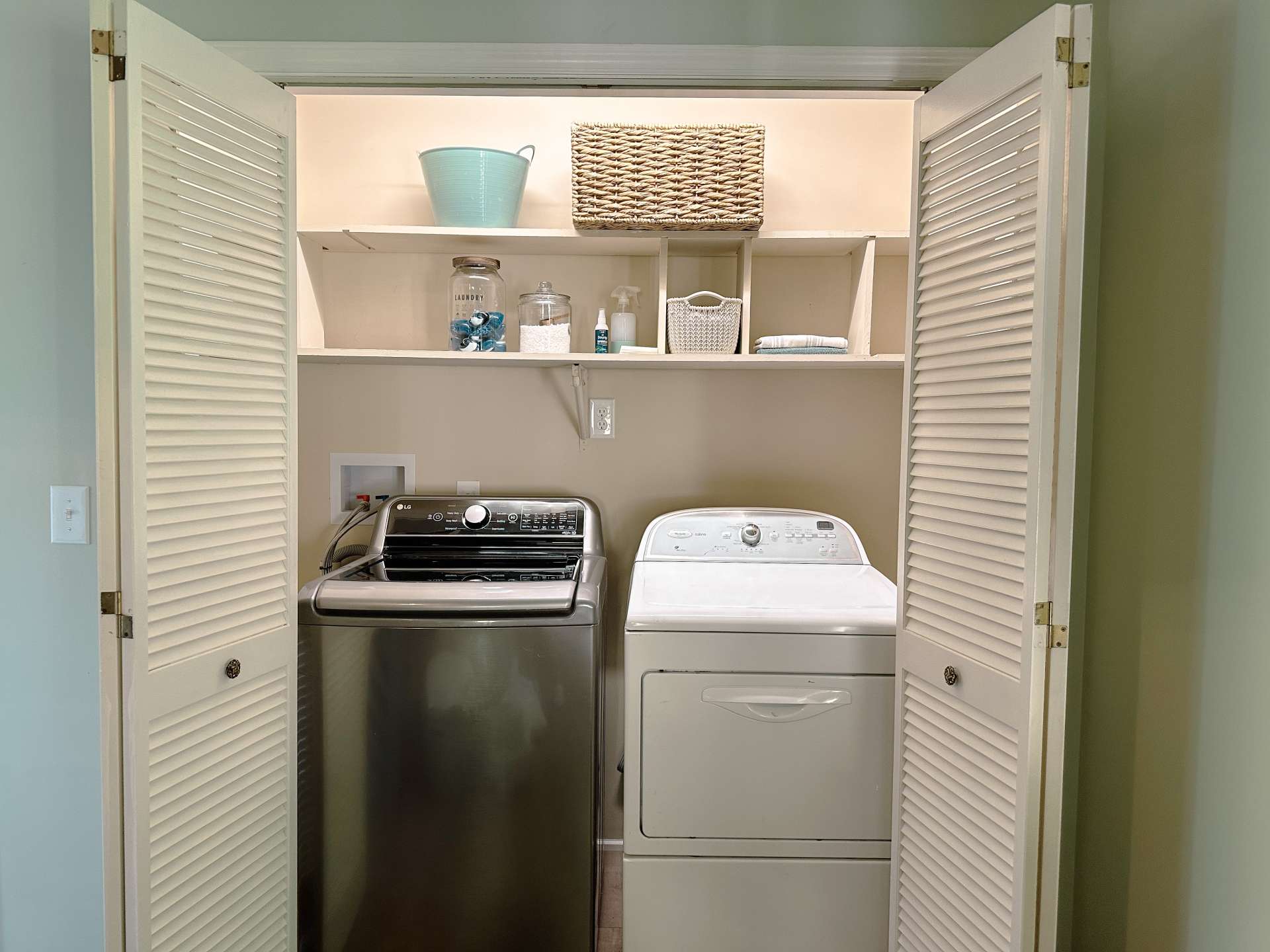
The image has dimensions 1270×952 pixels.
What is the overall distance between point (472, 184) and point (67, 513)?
45.8 inches

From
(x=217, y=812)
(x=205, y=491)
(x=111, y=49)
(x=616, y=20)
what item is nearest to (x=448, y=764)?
(x=217, y=812)

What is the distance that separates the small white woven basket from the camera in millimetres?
2045

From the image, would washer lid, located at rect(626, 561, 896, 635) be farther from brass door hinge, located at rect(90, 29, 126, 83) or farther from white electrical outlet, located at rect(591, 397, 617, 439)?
brass door hinge, located at rect(90, 29, 126, 83)

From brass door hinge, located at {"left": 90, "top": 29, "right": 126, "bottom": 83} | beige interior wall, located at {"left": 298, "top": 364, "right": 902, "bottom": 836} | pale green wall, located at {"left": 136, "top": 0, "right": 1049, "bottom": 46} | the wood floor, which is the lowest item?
the wood floor

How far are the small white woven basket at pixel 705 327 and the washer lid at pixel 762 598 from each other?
556 mm

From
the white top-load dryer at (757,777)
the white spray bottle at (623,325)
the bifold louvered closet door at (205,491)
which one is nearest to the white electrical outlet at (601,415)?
the white spray bottle at (623,325)

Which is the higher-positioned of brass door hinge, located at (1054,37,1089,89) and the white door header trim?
the white door header trim

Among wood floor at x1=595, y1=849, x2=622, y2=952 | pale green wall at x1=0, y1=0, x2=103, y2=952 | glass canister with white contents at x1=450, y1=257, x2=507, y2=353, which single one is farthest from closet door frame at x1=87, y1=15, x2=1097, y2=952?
wood floor at x1=595, y1=849, x2=622, y2=952

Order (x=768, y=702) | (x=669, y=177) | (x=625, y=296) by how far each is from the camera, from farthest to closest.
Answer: (x=625, y=296) < (x=669, y=177) < (x=768, y=702)

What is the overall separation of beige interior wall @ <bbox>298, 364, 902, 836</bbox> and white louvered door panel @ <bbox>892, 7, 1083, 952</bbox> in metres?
0.85

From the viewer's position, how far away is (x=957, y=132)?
1.38m

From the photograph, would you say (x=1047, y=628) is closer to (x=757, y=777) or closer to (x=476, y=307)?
(x=757, y=777)

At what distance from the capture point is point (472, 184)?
2037 mm

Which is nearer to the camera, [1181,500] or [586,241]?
[1181,500]
